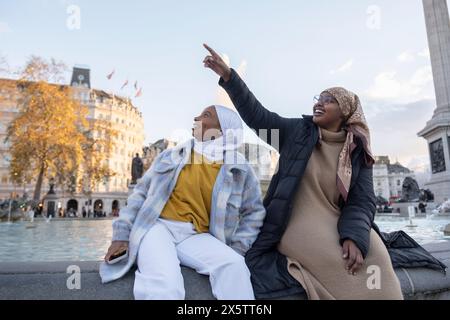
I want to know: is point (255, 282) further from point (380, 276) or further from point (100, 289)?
point (100, 289)

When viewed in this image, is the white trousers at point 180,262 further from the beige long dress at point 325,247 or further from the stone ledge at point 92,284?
the beige long dress at point 325,247

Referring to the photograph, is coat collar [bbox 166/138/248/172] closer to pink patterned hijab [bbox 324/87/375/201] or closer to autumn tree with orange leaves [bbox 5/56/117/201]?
pink patterned hijab [bbox 324/87/375/201]

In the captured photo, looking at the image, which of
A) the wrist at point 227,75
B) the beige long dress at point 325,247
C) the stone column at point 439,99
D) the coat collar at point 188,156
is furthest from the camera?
the stone column at point 439,99

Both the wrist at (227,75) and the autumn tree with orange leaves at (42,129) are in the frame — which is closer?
the wrist at (227,75)

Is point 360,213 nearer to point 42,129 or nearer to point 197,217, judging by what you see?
point 197,217

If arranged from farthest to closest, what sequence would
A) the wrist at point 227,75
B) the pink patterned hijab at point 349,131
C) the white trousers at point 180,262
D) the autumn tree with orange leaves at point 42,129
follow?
the autumn tree with orange leaves at point 42,129
the wrist at point 227,75
the pink patterned hijab at point 349,131
the white trousers at point 180,262

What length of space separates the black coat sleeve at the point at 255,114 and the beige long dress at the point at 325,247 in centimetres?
31

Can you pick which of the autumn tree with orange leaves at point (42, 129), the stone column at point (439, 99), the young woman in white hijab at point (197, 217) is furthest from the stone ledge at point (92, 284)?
the autumn tree with orange leaves at point (42, 129)

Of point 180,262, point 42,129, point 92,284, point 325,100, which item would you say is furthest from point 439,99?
point 42,129

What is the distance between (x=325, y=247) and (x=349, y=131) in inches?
33.9

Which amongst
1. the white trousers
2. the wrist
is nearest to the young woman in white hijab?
the white trousers

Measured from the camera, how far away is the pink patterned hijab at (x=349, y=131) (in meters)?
1.99

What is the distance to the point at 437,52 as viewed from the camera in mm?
21281

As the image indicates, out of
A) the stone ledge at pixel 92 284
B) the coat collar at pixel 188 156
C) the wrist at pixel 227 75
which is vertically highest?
the wrist at pixel 227 75
